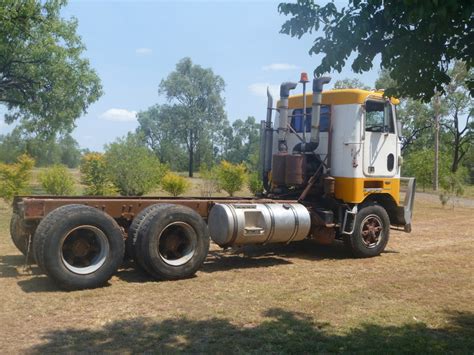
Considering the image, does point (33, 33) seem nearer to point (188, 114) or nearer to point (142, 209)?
point (142, 209)

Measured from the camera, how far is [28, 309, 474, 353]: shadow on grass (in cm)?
466

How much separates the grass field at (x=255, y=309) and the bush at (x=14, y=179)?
8007 mm

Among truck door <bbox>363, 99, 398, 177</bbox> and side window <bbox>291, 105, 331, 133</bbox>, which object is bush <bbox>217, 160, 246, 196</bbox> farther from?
truck door <bbox>363, 99, 398, 177</bbox>

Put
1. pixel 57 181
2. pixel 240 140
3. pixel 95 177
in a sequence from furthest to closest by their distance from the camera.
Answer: pixel 240 140, pixel 95 177, pixel 57 181

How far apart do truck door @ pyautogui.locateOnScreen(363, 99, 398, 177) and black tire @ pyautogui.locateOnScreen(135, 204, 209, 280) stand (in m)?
3.75

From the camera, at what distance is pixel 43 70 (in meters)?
19.2

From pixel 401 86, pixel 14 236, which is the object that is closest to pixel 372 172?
pixel 401 86

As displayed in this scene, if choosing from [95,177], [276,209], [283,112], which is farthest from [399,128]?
[95,177]

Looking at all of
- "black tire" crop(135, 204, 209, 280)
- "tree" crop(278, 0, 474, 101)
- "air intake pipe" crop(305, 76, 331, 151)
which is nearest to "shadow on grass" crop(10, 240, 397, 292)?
"black tire" crop(135, 204, 209, 280)

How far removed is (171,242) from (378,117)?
189 inches

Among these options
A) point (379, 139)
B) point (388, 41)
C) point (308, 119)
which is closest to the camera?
point (388, 41)

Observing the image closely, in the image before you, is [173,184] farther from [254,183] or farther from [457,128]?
[457,128]

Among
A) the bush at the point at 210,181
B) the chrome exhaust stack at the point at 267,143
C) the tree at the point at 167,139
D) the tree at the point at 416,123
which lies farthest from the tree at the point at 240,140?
the chrome exhaust stack at the point at 267,143

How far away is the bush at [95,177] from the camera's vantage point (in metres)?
17.7
